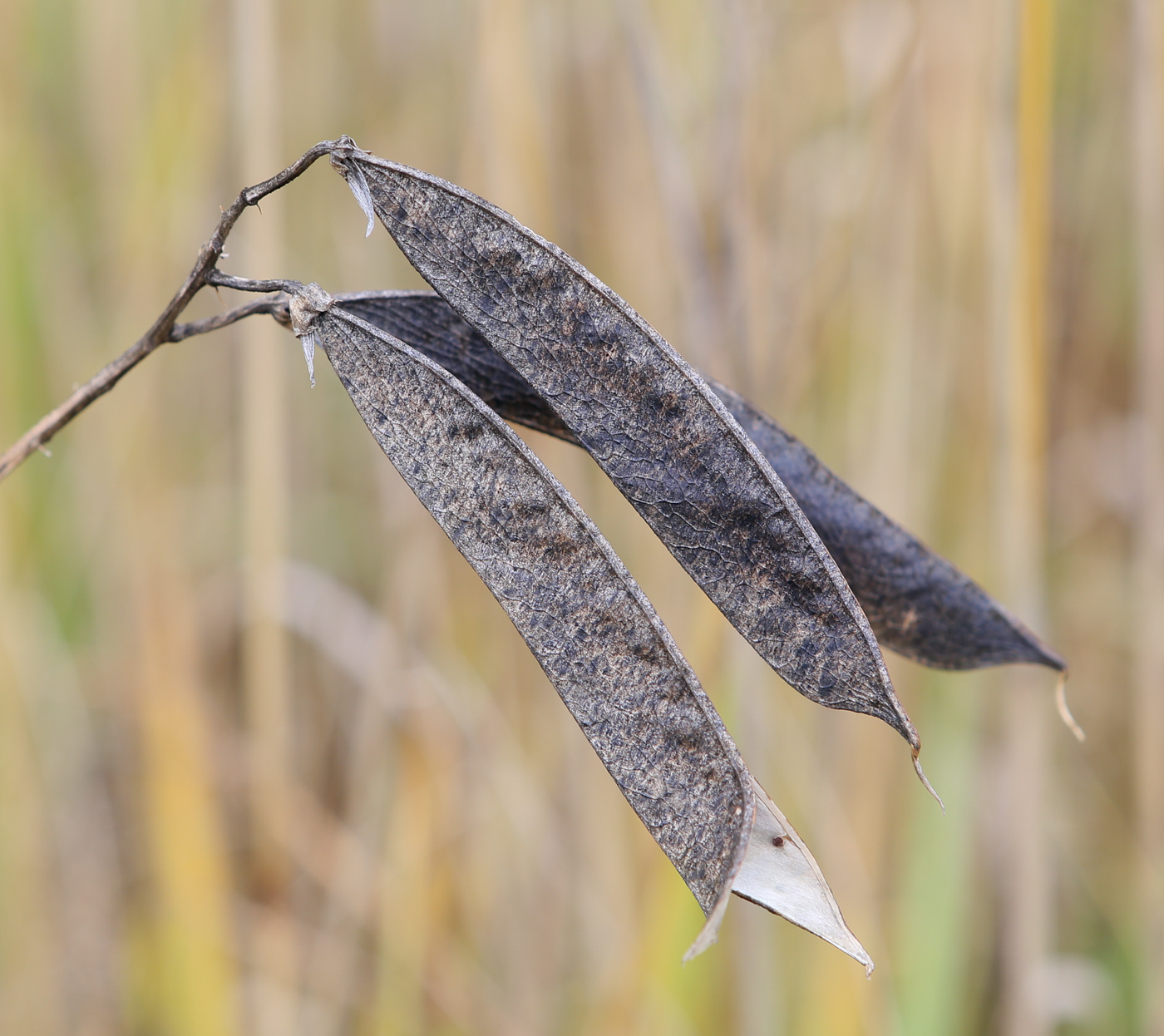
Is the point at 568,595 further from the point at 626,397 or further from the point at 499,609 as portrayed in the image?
the point at 499,609

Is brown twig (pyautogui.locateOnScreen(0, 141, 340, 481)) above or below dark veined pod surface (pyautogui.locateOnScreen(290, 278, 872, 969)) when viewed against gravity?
above

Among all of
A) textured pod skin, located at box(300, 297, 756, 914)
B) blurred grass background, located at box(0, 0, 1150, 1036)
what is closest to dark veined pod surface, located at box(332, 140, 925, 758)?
textured pod skin, located at box(300, 297, 756, 914)

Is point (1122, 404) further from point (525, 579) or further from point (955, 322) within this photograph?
point (525, 579)

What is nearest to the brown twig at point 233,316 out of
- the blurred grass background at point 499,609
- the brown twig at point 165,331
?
the brown twig at point 165,331

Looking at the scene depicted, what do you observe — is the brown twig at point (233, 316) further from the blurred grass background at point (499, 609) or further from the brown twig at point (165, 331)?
the blurred grass background at point (499, 609)

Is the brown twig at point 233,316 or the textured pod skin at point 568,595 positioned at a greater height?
the brown twig at point 233,316

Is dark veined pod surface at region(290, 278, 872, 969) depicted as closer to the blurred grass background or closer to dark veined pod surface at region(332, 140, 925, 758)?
dark veined pod surface at region(332, 140, 925, 758)

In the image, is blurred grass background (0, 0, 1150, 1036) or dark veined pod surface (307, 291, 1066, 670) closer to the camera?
dark veined pod surface (307, 291, 1066, 670)
